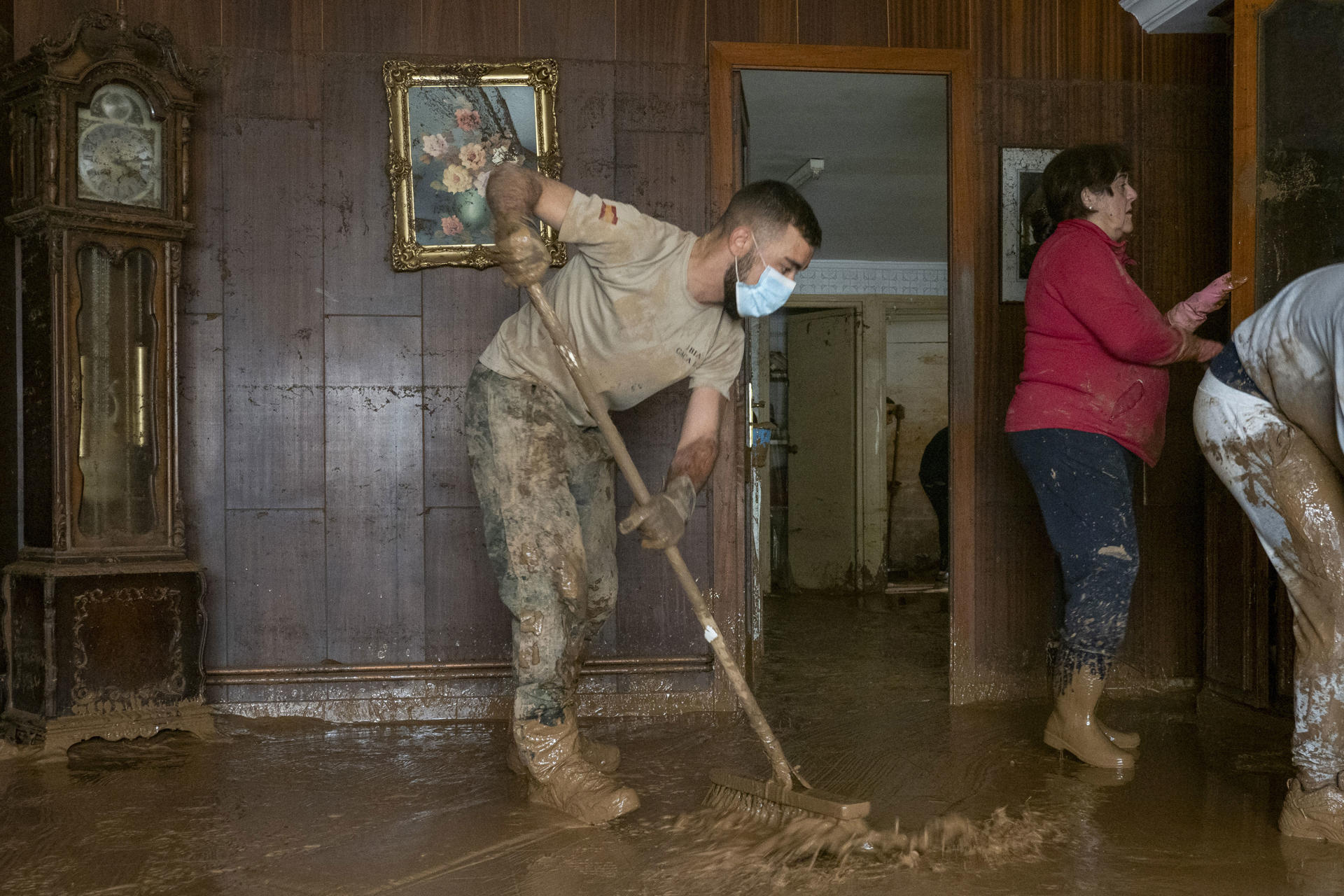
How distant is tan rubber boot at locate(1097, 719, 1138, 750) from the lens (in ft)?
8.80

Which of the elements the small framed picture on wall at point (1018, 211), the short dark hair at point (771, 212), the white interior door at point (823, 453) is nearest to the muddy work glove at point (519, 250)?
the short dark hair at point (771, 212)

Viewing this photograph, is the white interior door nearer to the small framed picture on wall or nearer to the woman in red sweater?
the small framed picture on wall

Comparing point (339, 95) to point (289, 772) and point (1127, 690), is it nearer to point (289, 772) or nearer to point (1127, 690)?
point (289, 772)

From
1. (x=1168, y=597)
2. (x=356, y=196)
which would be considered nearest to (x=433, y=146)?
(x=356, y=196)

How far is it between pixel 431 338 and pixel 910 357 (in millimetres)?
5555

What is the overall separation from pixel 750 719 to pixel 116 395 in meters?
1.99

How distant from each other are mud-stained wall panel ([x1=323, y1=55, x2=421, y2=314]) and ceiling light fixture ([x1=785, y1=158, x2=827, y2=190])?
114 inches

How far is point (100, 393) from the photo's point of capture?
9.62 feet

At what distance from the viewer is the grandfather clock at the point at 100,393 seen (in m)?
2.83

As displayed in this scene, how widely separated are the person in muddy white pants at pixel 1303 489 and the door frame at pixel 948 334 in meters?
1.27

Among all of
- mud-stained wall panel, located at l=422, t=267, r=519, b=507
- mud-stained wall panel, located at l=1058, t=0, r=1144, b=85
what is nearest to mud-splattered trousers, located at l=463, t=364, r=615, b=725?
mud-stained wall panel, located at l=422, t=267, r=519, b=507

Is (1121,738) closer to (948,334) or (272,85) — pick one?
(948,334)

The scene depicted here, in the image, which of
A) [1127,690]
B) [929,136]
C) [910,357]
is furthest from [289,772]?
[910,357]

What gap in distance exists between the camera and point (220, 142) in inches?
127
